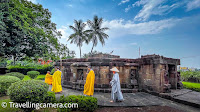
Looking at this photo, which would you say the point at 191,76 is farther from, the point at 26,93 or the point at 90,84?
the point at 26,93

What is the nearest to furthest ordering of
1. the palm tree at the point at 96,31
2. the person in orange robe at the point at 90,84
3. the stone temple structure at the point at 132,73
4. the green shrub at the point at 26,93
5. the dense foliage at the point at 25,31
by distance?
the green shrub at the point at 26,93, the person in orange robe at the point at 90,84, the stone temple structure at the point at 132,73, the dense foliage at the point at 25,31, the palm tree at the point at 96,31

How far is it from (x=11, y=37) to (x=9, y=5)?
11.0ft

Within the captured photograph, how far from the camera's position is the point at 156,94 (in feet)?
23.6

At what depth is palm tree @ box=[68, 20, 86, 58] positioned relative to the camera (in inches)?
1166

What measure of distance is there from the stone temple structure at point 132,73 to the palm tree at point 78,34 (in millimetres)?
21976

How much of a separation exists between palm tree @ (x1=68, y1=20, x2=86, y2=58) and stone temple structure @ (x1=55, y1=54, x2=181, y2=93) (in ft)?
72.1

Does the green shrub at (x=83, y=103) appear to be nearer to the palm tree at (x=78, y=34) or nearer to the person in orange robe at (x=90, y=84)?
the person in orange robe at (x=90, y=84)

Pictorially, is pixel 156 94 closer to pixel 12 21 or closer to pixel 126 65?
pixel 126 65

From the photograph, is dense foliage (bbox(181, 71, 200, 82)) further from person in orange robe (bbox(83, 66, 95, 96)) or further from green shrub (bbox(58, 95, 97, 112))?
green shrub (bbox(58, 95, 97, 112))

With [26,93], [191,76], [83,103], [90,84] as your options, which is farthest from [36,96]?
[191,76]

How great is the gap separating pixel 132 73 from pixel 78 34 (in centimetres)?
2395

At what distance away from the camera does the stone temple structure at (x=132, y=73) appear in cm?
734

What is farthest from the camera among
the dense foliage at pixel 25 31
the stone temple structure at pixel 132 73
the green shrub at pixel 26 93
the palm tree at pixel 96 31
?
the palm tree at pixel 96 31

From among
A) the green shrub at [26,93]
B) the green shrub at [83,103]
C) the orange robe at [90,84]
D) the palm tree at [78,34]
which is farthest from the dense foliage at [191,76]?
the palm tree at [78,34]
